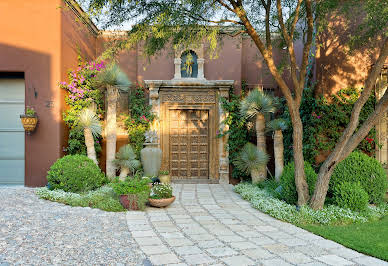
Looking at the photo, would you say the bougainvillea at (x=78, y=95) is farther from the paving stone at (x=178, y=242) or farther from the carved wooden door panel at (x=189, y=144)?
the paving stone at (x=178, y=242)

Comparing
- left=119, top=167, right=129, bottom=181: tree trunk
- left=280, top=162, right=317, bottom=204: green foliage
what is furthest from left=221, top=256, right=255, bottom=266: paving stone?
left=119, top=167, right=129, bottom=181: tree trunk

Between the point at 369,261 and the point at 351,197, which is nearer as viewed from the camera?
the point at 369,261

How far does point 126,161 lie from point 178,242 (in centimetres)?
381

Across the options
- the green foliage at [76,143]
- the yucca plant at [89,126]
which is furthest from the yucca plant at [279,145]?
the green foliage at [76,143]

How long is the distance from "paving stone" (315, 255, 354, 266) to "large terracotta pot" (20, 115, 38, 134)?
18.6 ft

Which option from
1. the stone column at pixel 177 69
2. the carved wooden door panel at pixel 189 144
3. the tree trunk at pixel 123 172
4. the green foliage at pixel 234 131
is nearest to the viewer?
the tree trunk at pixel 123 172

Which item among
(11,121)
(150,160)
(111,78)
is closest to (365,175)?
(150,160)

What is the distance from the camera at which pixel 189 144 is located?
306 inches

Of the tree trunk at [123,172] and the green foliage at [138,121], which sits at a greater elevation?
the green foliage at [138,121]

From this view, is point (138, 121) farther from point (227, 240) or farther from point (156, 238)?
point (227, 240)

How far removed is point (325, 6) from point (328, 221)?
376cm

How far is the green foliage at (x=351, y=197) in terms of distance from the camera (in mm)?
4281

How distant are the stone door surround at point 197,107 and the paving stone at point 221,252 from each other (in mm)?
4463

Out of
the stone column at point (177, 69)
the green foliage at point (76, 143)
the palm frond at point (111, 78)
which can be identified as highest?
the stone column at point (177, 69)
